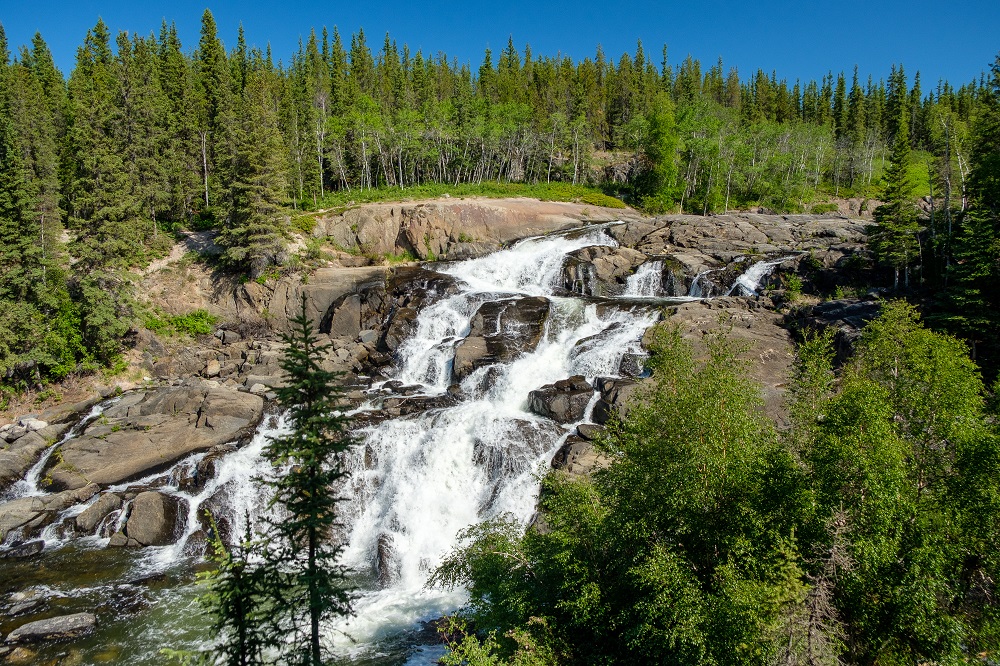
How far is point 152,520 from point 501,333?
19.0 meters

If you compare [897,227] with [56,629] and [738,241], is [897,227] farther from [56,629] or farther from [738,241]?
[56,629]

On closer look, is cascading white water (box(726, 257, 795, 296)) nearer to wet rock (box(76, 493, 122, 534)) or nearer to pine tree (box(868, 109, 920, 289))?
pine tree (box(868, 109, 920, 289))

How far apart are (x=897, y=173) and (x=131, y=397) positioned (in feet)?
147

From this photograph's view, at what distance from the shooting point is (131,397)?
30578 millimetres

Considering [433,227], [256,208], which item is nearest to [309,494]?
[256,208]

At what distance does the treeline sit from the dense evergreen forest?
17.9m

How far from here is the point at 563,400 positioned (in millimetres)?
25969

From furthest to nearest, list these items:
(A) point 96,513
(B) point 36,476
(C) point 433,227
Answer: (C) point 433,227
(B) point 36,476
(A) point 96,513

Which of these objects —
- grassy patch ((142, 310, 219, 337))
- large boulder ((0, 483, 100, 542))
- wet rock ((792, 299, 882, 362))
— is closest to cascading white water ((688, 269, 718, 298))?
wet rock ((792, 299, 882, 362))

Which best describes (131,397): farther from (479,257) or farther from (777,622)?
(777,622)

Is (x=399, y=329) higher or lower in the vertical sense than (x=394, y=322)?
lower

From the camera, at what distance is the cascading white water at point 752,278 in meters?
35.5

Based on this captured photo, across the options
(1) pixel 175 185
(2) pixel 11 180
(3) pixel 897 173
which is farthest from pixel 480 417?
(1) pixel 175 185

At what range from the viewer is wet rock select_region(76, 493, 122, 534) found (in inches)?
897
